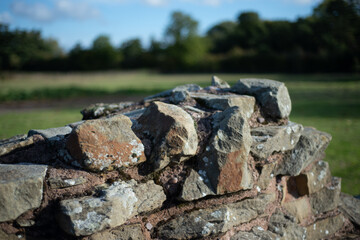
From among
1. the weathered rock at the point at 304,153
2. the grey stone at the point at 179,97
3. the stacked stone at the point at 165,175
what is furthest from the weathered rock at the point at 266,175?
the grey stone at the point at 179,97

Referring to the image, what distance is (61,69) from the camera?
71.8m

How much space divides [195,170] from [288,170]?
1115mm

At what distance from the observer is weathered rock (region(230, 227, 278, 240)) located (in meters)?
2.48

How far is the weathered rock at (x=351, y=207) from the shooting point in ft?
11.8

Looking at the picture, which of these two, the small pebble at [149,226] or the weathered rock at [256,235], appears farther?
the weathered rock at [256,235]

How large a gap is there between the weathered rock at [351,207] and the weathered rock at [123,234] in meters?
2.64

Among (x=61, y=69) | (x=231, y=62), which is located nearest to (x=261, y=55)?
(x=231, y=62)

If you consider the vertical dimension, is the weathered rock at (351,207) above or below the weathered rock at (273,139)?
below

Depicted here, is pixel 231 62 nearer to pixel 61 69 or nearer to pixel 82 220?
pixel 61 69

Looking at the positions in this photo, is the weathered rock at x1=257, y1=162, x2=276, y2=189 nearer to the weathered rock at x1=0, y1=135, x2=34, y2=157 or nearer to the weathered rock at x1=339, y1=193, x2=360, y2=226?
the weathered rock at x1=339, y1=193, x2=360, y2=226

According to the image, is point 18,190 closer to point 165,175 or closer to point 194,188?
point 165,175

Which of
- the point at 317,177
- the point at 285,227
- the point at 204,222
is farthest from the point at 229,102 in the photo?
the point at 317,177

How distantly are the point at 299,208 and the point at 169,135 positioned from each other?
1783 mm

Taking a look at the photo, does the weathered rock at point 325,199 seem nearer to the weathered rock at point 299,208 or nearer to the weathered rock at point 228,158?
the weathered rock at point 299,208
